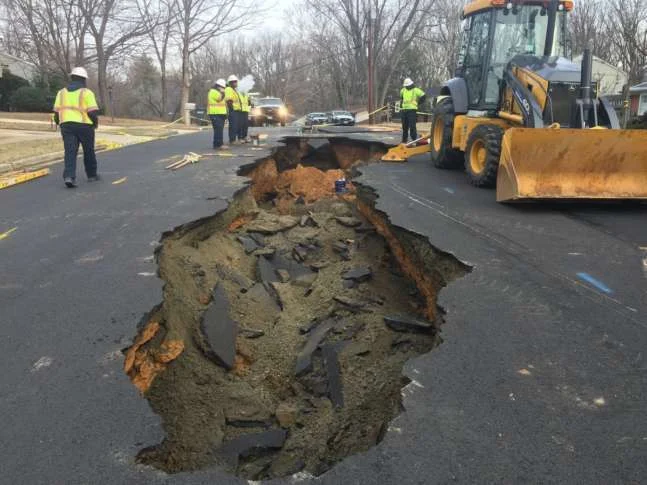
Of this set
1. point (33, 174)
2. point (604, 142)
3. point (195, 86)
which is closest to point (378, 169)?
point (604, 142)

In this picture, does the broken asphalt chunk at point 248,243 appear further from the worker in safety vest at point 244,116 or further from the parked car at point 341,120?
the parked car at point 341,120

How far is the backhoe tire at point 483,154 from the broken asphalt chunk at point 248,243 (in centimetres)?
374

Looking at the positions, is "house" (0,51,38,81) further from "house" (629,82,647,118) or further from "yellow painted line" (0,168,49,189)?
"house" (629,82,647,118)

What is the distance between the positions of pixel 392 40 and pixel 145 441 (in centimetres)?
4066

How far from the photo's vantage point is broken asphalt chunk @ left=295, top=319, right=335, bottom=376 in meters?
3.94

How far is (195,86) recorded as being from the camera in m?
56.7

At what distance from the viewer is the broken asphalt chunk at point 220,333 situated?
155 inches

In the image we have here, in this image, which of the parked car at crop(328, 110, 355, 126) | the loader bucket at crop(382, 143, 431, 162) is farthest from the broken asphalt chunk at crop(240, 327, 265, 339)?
the parked car at crop(328, 110, 355, 126)

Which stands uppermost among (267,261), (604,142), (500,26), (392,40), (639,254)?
(392,40)

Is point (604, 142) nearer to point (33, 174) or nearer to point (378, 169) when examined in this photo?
point (378, 169)

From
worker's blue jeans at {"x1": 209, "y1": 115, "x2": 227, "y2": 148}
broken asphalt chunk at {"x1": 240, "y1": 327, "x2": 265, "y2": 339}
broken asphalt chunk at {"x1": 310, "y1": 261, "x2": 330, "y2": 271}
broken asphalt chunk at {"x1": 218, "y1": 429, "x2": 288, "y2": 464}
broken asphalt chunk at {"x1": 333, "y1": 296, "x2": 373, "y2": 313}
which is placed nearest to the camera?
broken asphalt chunk at {"x1": 218, "y1": 429, "x2": 288, "y2": 464}

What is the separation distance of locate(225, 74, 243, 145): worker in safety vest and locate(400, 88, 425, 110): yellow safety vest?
4403mm

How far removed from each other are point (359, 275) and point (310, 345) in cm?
175

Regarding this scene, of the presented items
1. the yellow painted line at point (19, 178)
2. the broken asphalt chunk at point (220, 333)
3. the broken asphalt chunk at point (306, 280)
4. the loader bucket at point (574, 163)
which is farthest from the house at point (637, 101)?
the broken asphalt chunk at point (220, 333)
